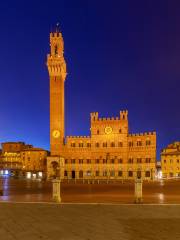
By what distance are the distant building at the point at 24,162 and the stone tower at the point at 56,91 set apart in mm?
9620

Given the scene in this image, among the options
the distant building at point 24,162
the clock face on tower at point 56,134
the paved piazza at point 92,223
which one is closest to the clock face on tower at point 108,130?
the clock face on tower at point 56,134

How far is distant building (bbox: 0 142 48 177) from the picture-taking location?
3051 inches

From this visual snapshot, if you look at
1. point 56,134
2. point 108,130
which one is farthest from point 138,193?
point 56,134

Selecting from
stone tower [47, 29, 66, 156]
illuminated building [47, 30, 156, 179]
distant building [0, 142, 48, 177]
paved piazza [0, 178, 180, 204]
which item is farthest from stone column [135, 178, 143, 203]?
distant building [0, 142, 48, 177]

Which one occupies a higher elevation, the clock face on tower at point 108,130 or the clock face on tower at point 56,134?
the clock face on tower at point 108,130

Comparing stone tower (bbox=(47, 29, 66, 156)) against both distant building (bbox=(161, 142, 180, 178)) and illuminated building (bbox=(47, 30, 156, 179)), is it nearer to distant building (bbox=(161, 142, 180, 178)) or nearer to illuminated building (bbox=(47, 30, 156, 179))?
illuminated building (bbox=(47, 30, 156, 179))

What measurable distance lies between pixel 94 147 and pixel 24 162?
2153 cm

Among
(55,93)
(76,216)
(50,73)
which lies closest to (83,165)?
(55,93)

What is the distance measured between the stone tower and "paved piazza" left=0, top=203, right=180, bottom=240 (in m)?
55.4

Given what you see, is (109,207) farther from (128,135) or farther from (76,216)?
(128,135)

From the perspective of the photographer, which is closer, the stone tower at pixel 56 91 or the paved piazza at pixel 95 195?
the paved piazza at pixel 95 195

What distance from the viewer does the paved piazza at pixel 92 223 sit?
27.5 feet

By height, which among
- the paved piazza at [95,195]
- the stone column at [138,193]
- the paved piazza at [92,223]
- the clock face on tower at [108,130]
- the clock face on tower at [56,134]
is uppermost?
the clock face on tower at [108,130]

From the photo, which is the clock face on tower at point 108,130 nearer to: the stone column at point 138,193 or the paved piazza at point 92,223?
the stone column at point 138,193
